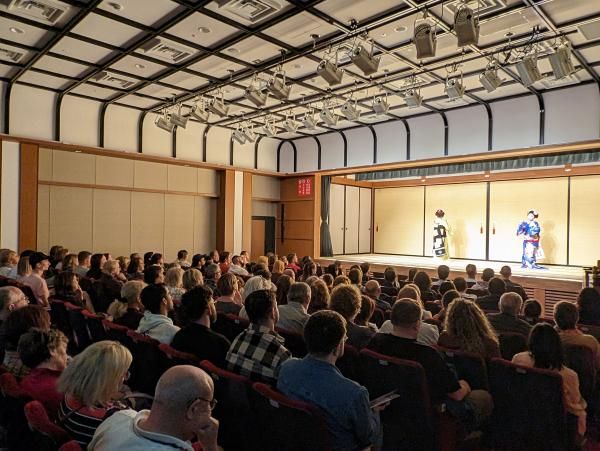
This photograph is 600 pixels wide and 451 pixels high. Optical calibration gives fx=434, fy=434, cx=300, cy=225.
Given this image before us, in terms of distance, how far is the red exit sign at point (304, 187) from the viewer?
12172mm

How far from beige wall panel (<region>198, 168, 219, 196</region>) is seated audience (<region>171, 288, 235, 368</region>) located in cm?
868

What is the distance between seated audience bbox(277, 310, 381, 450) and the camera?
185 cm

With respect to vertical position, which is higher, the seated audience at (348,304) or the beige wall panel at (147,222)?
the beige wall panel at (147,222)

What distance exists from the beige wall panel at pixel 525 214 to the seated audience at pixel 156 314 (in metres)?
10.9

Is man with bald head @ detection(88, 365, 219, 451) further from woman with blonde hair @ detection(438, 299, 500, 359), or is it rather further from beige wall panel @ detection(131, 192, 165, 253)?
beige wall panel @ detection(131, 192, 165, 253)

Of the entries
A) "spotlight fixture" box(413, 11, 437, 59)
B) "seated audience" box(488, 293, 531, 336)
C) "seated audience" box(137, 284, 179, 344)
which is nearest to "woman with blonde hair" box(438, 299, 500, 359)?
"seated audience" box(488, 293, 531, 336)

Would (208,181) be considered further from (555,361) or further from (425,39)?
(555,361)

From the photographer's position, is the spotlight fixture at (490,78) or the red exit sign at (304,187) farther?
the red exit sign at (304,187)

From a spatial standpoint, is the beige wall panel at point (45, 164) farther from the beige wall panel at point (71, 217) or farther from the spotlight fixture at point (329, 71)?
the spotlight fixture at point (329, 71)

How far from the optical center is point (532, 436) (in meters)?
2.39

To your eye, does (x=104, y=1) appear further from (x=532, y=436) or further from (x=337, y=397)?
(x=532, y=436)

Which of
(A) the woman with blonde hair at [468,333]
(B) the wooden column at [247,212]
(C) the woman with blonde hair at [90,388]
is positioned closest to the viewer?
(C) the woman with blonde hair at [90,388]

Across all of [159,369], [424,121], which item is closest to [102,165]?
[424,121]

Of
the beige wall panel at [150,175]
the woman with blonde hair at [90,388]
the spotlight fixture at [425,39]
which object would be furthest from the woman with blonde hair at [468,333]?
the beige wall panel at [150,175]
